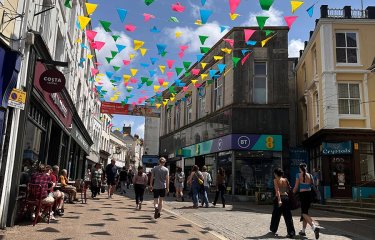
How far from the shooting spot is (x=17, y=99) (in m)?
8.34

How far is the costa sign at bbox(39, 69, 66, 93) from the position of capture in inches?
402

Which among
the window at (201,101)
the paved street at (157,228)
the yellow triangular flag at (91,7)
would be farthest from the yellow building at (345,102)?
the yellow triangular flag at (91,7)

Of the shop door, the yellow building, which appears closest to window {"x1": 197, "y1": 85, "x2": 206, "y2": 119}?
the yellow building

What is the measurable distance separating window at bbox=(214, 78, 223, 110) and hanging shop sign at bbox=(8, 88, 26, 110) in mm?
17539

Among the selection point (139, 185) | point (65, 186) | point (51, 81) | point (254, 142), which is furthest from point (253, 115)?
point (51, 81)

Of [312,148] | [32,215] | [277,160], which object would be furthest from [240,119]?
[32,215]

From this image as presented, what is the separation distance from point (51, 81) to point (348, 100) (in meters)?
16.1

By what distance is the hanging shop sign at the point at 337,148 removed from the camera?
19.9 m

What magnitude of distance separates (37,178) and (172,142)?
2771 cm

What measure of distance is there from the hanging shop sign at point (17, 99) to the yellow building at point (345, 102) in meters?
15.7

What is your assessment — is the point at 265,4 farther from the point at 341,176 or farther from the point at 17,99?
the point at 341,176

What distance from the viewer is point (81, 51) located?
22.4 m

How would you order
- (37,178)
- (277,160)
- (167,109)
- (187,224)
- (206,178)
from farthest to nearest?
1. (167,109)
2. (277,160)
3. (206,178)
4. (187,224)
5. (37,178)

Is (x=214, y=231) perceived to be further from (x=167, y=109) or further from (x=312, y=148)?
(x=167, y=109)
